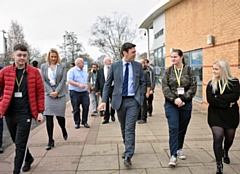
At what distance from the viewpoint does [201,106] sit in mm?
11047

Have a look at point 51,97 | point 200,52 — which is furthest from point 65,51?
point 51,97

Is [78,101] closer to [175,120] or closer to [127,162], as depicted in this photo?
[127,162]

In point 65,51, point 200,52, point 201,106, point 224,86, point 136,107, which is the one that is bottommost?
point 201,106

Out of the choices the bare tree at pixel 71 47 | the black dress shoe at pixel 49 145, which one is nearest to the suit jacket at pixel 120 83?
the black dress shoe at pixel 49 145

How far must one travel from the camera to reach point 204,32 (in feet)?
35.4

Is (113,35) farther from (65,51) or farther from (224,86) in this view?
(224,86)

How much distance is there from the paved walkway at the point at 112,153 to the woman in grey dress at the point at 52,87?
A: 1.97ft

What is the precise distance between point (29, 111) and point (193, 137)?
367 centimetres

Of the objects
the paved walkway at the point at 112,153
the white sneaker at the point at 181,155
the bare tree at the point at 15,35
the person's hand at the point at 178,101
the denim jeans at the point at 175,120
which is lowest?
the paved walkway at the point at 112,153

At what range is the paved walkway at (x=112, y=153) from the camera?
405cm

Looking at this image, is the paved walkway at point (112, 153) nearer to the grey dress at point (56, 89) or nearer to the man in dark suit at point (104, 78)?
the grey dress at point (56, 89)

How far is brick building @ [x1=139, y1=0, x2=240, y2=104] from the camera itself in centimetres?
850

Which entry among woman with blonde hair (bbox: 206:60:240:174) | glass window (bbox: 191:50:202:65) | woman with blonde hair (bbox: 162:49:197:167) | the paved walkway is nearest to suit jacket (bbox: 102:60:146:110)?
woman with blonde hair (bbox: 162:49:197:167)

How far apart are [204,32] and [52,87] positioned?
299 inches
